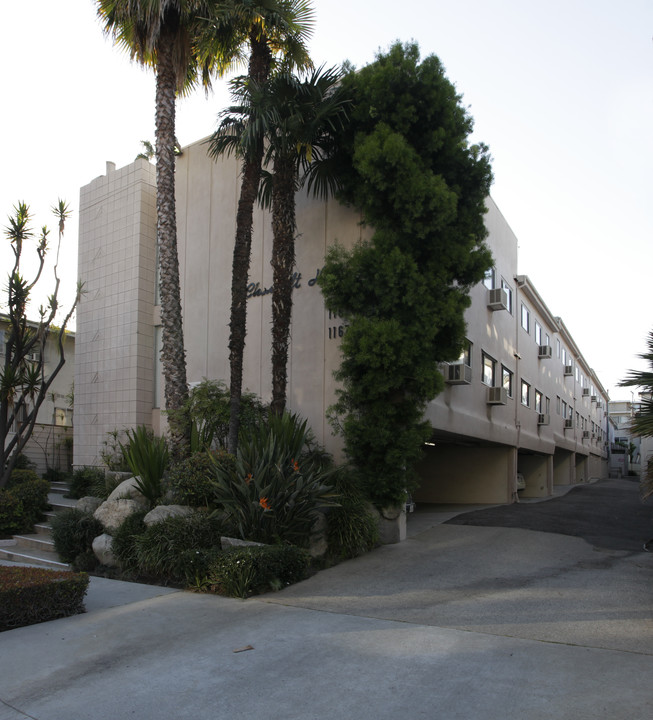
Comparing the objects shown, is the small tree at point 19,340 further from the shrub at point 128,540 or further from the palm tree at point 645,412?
the palm tree at point 645,412

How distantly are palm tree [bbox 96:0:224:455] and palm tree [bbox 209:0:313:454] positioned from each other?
2.30ft

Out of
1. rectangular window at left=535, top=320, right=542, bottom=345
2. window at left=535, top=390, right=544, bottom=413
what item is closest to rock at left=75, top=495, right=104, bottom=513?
window at left=535, top=390, right=544, bottom=413

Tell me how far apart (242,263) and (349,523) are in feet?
16.7

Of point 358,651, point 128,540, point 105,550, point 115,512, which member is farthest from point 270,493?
point 358,651

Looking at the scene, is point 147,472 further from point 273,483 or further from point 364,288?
point 364,288

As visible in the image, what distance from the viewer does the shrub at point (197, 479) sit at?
34.4 ft

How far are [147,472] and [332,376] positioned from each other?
151 inches

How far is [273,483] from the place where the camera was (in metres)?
9.55

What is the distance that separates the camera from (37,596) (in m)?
7.07

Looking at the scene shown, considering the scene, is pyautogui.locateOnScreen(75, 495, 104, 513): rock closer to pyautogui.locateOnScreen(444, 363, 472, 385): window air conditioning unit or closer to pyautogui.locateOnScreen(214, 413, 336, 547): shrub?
pyautogui.locateOnScreen(214, 413, 336, 547): shrub

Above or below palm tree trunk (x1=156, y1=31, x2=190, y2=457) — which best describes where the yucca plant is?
below

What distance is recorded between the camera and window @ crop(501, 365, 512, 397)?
21188 millimetres

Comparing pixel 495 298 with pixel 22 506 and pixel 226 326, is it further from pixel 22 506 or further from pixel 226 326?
pixel 22 506

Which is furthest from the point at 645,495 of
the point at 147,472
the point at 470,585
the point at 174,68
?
the point at 174,68
